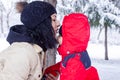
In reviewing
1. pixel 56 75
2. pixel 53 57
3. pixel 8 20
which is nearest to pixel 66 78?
pixel 56 75

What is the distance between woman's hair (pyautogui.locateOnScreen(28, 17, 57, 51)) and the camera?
8.67 ft

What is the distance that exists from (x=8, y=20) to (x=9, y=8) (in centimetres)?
781

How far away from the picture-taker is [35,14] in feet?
8.79

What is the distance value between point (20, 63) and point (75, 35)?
30.5 inches

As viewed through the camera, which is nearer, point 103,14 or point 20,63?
point 20,63

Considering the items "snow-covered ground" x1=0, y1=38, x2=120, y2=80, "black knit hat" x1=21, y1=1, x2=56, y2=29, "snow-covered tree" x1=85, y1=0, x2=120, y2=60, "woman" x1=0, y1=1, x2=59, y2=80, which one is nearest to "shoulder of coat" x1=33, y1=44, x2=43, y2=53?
"woman" x1=0, y1=1, x2=59, y2=80

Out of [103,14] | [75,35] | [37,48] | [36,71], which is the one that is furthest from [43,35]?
[103,14]

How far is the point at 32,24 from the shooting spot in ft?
8.69

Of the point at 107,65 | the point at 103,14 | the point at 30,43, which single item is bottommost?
the point at 107,65

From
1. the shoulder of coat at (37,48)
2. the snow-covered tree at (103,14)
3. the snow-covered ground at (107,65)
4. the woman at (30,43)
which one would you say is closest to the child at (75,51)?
the woman at (30,43)

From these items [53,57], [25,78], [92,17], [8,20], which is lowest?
[8,20]

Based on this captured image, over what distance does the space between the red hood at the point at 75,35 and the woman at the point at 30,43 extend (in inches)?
10.3

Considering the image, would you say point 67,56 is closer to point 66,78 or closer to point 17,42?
point 66,78

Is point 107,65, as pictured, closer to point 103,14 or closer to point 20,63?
point 103,14
